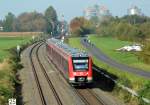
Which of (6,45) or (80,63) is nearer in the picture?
(80,63)

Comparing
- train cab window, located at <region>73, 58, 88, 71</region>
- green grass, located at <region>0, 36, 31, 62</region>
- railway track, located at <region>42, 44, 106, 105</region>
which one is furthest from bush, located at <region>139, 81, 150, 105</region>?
green grass, located at <region>0, 36, 31, 62</region>

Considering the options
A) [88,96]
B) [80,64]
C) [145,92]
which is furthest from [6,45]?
[145,92]

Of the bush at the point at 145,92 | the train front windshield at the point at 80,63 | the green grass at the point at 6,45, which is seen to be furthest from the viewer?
the green grass at the point at 6,45

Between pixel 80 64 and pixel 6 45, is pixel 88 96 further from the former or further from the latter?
pixel 6 45

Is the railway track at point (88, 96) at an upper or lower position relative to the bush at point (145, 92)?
lower

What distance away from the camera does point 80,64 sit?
3309 centimetres

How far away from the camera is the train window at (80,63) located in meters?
32.9

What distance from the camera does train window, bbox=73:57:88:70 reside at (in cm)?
3294

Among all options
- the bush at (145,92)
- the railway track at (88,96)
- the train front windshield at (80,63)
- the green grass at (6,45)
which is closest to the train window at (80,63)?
the train front windshield at (80,63)

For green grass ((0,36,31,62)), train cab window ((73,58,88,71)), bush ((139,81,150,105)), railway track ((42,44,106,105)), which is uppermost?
train cab window ((73,58,88,71))

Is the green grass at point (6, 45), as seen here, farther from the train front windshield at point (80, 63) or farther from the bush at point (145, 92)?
the bush at point (145, 92)

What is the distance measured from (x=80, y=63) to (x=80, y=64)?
0.26 ft

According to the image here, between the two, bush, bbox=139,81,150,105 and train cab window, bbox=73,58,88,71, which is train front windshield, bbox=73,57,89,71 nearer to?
train cab window, bbox=73,58,88,71

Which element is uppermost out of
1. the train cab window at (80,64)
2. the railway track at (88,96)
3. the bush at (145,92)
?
the train cab window at (80,64)
